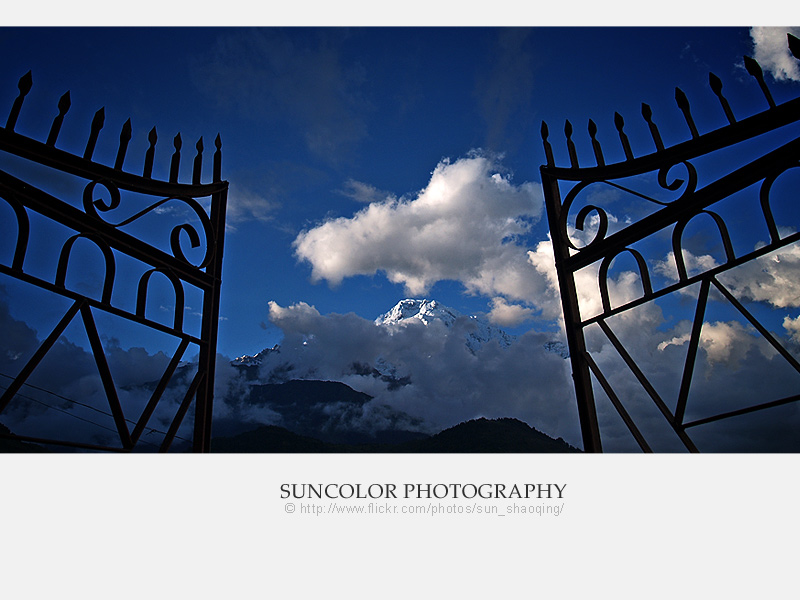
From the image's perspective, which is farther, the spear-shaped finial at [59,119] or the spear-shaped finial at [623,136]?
the spear-shaped finial at [623,136]

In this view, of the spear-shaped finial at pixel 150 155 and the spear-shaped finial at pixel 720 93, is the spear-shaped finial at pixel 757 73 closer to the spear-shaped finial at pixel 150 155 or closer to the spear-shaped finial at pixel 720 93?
the spear-shaped finial at pixel 720 93

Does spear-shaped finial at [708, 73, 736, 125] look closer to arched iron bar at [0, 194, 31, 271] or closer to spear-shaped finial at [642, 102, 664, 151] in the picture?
spear-shaped finial at [642, 102, 664, 151]

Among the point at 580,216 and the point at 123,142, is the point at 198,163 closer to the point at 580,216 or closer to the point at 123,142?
the point at 123,142

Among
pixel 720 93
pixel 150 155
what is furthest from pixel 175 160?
pixel 720 93

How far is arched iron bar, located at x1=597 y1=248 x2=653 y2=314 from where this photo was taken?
8.93ft

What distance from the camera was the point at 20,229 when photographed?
87.9 inches

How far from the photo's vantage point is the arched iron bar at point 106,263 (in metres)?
2.33

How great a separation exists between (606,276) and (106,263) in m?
2.75

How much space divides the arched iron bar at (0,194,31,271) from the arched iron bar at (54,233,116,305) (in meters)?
0.16

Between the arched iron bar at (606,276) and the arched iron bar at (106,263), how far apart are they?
268 centimetres

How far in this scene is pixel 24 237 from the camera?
88.1 inches

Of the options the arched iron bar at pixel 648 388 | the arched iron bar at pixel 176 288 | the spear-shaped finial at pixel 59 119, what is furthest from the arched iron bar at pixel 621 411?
the spear-shaped finial at pixel 59 119
